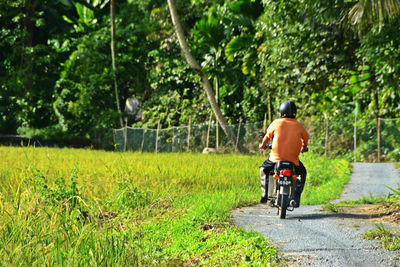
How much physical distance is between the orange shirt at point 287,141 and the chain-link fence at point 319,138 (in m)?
8.87

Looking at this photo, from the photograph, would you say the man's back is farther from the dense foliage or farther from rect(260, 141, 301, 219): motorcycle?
the dense foliage

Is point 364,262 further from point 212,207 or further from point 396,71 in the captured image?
point 396,71

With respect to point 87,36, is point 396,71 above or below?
below

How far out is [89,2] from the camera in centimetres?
3086

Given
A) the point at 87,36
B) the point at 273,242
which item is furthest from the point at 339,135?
the point at 87,36

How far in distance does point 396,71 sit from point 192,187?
26.4 ft

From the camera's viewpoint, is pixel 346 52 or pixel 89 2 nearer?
pixel 346 52

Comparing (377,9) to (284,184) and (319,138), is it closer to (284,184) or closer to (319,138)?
(284,184)

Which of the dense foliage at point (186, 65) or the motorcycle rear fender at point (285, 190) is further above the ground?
the dense foliage at point (186, 65)

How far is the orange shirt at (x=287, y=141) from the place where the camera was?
23.0 ft

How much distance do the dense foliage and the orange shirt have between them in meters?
6.04

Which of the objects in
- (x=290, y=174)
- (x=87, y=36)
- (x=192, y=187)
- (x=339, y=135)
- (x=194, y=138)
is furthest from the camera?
(x=87, y=36)

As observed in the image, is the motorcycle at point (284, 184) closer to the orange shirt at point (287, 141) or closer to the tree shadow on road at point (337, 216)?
the orange shirt at point (287, 141)

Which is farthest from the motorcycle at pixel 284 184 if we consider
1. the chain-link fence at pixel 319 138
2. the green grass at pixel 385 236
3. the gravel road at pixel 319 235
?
the chain-link fence at pixel 319 138
